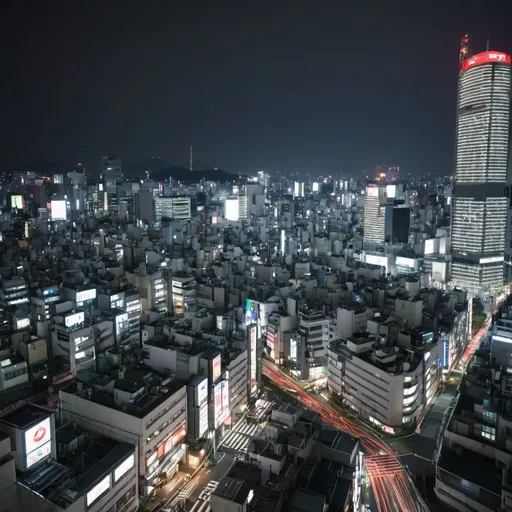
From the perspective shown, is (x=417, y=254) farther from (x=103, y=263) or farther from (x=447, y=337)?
(x=103, y=263)

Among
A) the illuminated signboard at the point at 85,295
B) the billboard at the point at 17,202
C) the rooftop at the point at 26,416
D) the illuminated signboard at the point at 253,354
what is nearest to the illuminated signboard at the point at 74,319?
the illuminated signboard at the point at 85,295

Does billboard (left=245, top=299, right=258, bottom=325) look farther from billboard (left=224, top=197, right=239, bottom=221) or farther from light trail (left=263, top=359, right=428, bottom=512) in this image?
billboard (left=224, top=197, right=239, bottom=221)

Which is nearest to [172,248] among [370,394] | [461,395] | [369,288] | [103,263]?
[103,263]

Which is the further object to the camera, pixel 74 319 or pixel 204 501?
pixel 74 319

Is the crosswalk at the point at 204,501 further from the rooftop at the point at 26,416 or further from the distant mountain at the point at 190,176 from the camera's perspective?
the distant mountain at the point at 190,176

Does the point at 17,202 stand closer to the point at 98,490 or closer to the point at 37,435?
the point at 37,435

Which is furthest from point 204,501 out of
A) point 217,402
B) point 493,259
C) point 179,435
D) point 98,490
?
point 493,259

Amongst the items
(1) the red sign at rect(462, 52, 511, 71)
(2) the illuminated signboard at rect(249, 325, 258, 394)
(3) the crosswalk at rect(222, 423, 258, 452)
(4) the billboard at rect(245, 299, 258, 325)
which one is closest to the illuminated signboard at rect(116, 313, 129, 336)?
(4) the billboard at rect(245, 299, 258, 325)

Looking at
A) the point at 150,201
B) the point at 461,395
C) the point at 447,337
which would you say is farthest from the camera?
the point at 150,201
